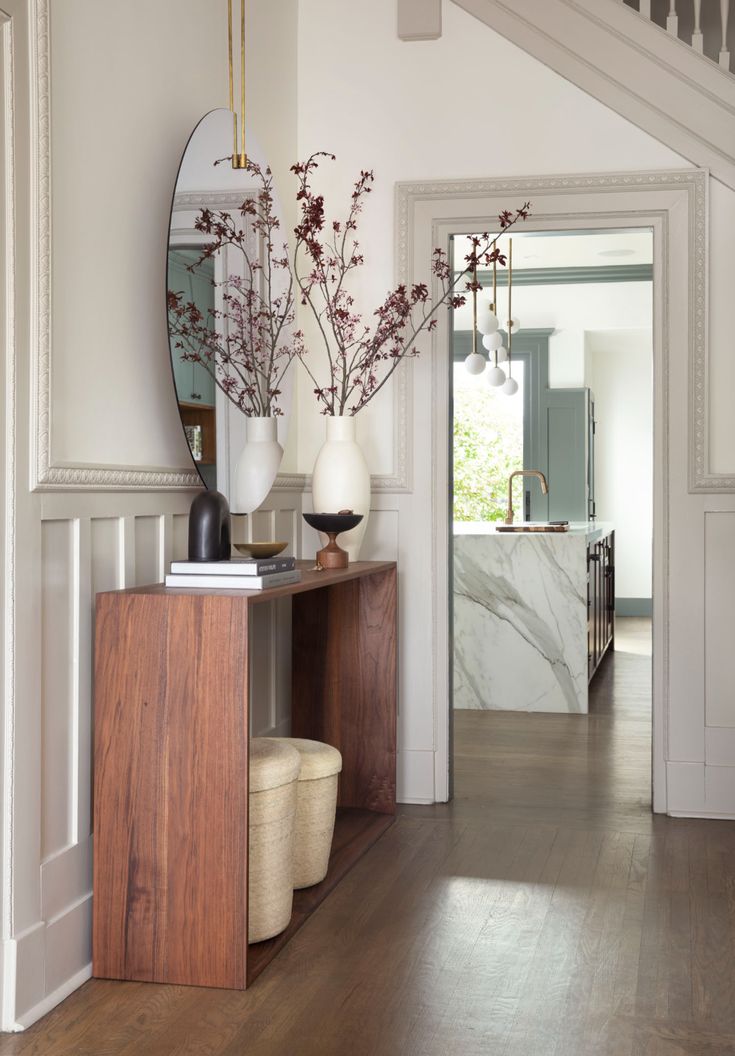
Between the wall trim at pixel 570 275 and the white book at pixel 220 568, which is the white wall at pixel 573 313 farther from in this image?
the white book at pixel 220 568

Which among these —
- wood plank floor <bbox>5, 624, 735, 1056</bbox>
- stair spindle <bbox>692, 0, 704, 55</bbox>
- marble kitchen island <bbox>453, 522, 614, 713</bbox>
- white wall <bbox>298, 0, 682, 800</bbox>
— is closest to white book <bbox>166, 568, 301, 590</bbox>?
wood plank floor <bbox>5, 624, 735, 1056</bbox>

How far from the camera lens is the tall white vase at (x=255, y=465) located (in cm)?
337

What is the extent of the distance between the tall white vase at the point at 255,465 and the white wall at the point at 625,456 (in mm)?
7605

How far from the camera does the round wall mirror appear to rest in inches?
121

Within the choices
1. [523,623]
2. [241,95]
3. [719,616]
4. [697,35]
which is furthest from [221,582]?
[523,623]

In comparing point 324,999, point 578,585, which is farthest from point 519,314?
point 324,999

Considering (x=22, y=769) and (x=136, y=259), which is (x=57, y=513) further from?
(x=136, y=259)

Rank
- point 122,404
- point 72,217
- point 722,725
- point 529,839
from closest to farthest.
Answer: point 72,217 → point 122,404 → point 529,839 → point 722,725

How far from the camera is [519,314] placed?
31.1ft

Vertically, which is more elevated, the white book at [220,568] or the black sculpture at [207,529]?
the black sculpture at [207,529]

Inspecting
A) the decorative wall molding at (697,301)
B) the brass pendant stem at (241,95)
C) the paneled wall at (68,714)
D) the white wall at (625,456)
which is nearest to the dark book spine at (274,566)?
the paneled wall at (68,714)

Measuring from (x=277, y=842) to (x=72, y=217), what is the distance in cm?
153

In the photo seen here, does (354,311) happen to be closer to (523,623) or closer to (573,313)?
(523,623)

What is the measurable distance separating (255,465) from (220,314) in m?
0.46
